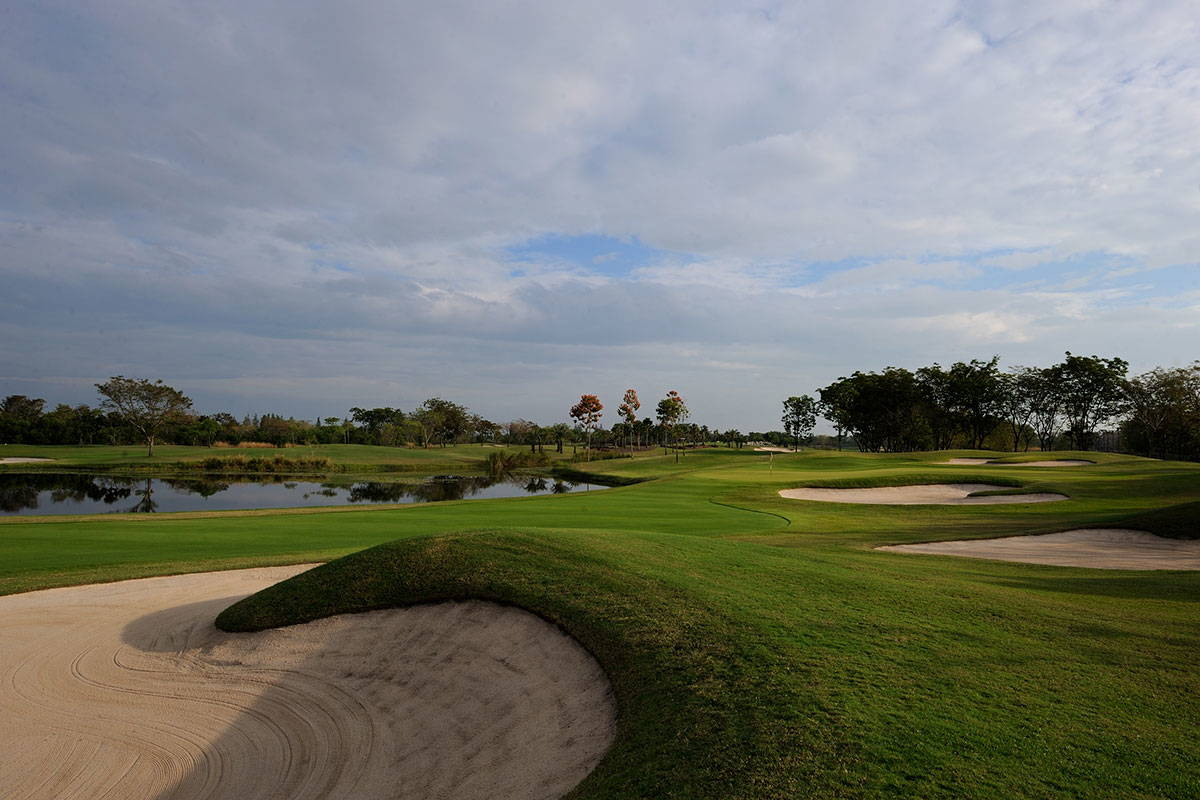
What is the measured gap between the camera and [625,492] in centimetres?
3300

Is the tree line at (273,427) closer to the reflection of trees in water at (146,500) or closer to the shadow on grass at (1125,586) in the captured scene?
the reflection of trees in water at (146,500)

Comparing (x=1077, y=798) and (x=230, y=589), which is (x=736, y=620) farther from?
(x=230, y=589)

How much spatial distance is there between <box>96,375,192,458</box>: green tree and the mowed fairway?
64.3 meters

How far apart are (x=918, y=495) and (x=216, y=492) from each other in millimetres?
44218

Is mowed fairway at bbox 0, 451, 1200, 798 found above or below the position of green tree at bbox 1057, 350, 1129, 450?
below

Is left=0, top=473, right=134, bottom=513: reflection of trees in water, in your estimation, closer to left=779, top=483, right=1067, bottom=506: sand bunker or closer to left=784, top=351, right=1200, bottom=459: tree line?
left=779, top=483, right=1067, bottom=506: sand bunker

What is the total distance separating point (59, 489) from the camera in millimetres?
40969

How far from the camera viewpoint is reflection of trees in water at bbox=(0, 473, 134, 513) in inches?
1346

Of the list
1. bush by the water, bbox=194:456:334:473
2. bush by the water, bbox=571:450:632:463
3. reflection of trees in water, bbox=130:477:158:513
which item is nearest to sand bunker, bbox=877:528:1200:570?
reflection of trees in water, bbox=130:477:158:513

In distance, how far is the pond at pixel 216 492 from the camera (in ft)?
111

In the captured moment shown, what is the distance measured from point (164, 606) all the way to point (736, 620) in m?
10.6

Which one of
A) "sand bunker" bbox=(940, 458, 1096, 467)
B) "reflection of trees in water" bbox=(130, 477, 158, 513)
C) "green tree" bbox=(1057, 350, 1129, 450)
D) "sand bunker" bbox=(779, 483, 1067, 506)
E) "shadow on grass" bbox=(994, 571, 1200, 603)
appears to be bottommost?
"reflection of trees in water" bbox=(130, 477, 158, 513)

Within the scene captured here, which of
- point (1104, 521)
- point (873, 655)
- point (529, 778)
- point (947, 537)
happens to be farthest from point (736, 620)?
point (1104, 521)

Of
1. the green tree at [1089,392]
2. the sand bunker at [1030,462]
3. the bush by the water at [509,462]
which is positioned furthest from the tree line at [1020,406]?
the bush by the water at [509,462]
